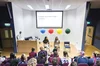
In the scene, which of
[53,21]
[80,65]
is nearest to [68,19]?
[53,21]

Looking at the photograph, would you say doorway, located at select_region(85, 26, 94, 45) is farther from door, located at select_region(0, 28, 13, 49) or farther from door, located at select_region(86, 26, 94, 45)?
door, located at select_region(0, 28, 13, 49)

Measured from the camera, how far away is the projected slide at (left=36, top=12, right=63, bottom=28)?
1120 centimetres

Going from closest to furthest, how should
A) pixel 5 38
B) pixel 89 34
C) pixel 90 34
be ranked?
pixel 5 38
pixel 90 34
pixel 89 34

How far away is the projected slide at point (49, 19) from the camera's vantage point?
36.7ft

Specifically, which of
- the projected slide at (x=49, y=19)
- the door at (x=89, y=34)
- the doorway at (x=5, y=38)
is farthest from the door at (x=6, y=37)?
the door at (x=89, y=34)

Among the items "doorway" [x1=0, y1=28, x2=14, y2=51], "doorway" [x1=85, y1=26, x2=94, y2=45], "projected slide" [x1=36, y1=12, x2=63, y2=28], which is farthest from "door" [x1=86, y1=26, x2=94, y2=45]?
"doorway" [x1=0, y1=28, x2=14, y2=51]

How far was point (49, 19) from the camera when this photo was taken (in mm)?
11234

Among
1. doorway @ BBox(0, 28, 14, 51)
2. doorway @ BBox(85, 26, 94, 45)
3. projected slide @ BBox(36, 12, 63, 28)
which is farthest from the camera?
projected slide @ BBox(36, 12, 63, 28)

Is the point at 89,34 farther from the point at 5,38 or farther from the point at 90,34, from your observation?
the point at 5,38

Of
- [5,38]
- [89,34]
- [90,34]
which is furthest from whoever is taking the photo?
[89,34]

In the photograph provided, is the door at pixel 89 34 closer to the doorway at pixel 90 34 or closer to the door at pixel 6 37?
the doorway at pixel 90 34

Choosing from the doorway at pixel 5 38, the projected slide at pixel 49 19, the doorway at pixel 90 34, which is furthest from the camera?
the projected slide at pixel 49 19

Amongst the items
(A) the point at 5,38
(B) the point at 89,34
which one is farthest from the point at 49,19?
(A) the point at 5,38

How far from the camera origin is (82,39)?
797 cm
